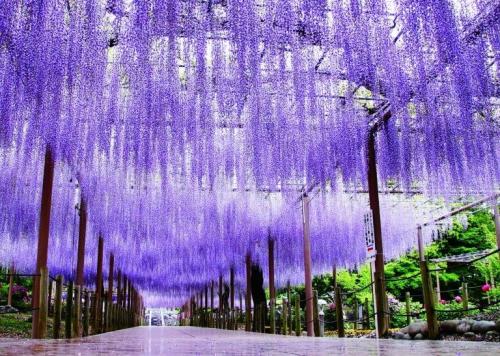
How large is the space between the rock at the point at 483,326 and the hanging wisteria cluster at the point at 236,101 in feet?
7.46

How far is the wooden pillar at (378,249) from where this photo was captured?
7.31m

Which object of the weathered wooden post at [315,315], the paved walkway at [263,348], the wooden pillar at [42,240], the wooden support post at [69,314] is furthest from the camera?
the weathered wooden post at [315,315]

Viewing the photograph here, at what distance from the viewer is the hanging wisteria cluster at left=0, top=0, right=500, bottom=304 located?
213 inches

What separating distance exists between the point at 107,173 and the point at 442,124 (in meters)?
6.37

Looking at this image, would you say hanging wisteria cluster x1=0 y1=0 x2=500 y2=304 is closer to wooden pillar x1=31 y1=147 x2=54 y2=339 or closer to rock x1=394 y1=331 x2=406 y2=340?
wooden pillar x1=31 y1=147 x2=54 y2=339

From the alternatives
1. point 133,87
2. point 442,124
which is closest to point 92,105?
point 133,87

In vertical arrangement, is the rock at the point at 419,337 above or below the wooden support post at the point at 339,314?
below

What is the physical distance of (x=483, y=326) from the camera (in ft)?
24.0

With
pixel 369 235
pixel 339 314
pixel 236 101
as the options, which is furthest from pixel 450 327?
pixel 236 101

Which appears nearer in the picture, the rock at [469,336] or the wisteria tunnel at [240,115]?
the wisteria tunnel at [240,115]

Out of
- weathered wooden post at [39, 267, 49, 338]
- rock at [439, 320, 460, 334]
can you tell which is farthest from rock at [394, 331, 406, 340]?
weathered wooden post at [39, 267, 49, 338]

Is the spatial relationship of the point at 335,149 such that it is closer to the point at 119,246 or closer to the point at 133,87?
the point at 133,87

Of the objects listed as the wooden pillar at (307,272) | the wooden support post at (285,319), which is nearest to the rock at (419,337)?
the wooden pillar at (307,272)

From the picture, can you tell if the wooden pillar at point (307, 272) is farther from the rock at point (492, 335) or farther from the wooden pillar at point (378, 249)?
the rock at point (492, 335)
